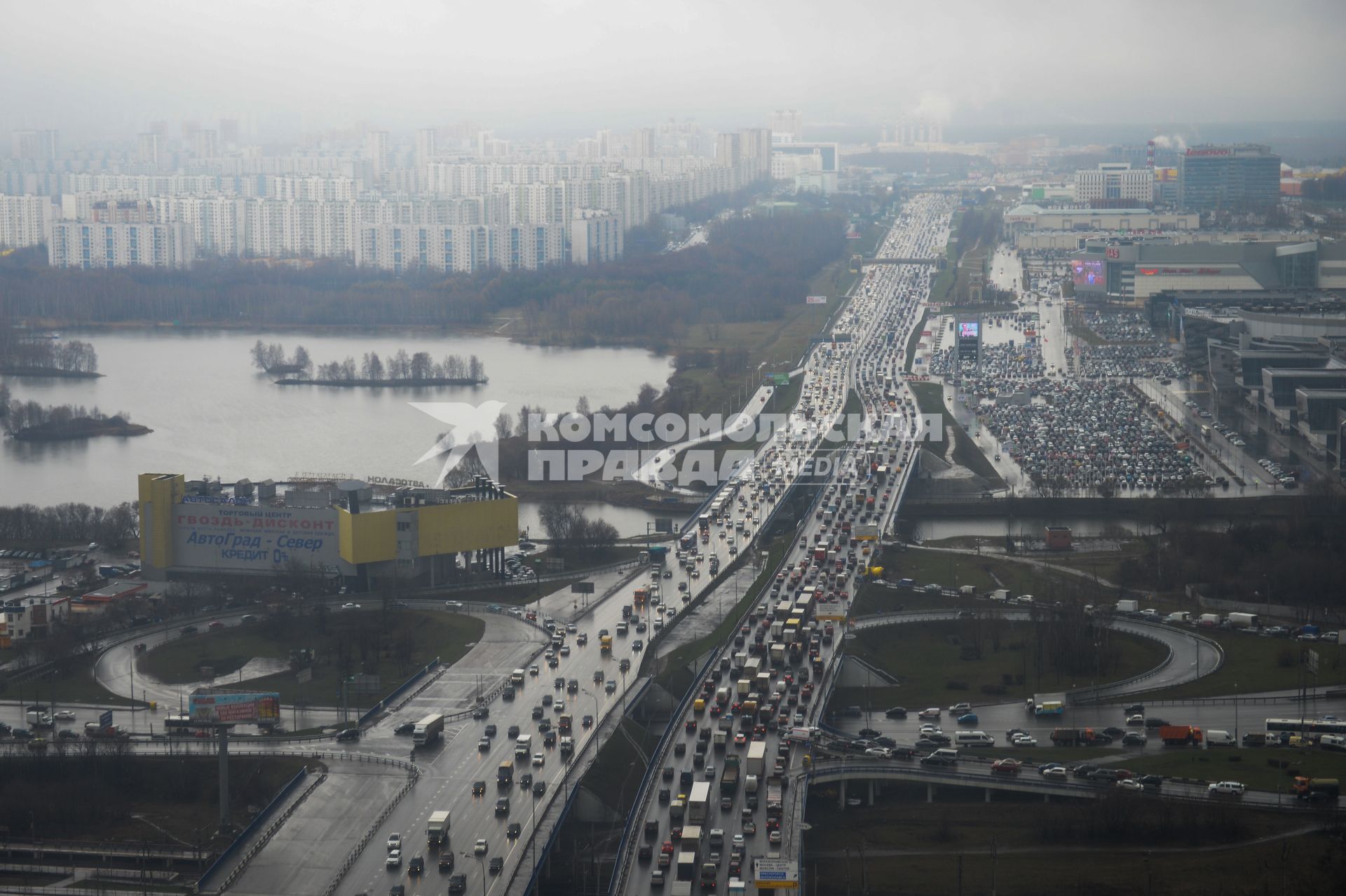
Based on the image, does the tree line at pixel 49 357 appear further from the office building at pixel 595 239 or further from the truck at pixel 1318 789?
the truck at pixel 1318 789

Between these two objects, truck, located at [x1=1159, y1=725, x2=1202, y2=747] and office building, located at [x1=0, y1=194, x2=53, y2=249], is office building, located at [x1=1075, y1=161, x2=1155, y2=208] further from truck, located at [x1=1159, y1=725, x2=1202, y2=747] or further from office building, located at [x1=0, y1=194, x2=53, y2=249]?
truck, located at [x1=1159, y1=725, x2=1202, y2=747]

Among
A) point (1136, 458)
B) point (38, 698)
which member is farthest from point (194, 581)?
point (1136, 458)

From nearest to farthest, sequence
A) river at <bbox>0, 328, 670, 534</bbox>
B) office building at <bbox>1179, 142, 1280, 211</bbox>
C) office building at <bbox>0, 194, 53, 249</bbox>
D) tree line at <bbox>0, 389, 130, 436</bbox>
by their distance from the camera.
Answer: river at <bbox>0, 328, 670, 534</bbox> < tree line at <bbox>0, 389, 130, 436</bbox> < office building at <bbox>1179, 142, 1280, 211</bbox> < office building at <bbox>0, 194, 53, 249</bbox>

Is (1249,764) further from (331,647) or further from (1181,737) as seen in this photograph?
(331,647)

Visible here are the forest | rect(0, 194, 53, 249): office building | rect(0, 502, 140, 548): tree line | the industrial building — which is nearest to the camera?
the industrial building

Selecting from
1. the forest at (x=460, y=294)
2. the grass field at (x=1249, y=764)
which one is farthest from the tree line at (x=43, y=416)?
the grass field at (x=1249, y=764)

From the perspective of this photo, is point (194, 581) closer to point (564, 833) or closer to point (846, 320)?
point (564, 833)

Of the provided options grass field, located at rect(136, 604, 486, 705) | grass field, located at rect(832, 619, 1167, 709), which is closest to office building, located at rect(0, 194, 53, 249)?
grass field, located at rect(136, 604, 486, 705)
